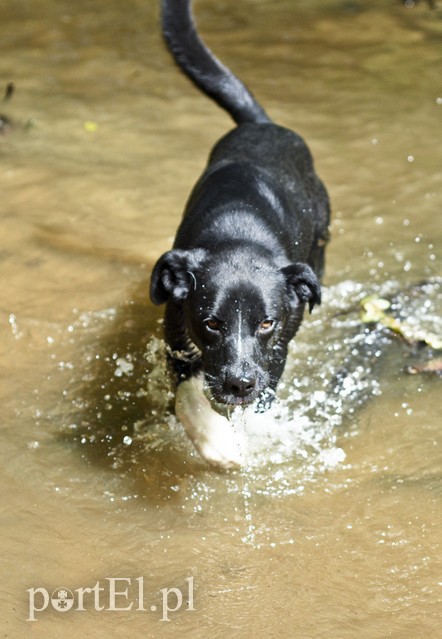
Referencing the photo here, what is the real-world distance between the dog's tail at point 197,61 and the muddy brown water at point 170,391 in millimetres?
1062

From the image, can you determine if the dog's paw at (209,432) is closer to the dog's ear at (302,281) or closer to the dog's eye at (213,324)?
the dog's eye at (213,324)

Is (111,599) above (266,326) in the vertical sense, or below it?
below

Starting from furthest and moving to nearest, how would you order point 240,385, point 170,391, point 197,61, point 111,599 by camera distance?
point 197,61, point 170,391, point 240,385, point 111,599

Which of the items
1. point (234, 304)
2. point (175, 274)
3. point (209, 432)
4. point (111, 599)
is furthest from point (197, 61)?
point (111, 599)

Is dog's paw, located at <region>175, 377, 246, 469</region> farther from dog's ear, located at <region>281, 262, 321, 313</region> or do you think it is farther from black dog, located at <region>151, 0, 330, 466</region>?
dog's ear, located at <region>281, 262, 321, 313</region>

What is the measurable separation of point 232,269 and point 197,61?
1847mm

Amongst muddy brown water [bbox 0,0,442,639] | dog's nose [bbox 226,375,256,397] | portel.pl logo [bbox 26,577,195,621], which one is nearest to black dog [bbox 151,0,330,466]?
dog's nose [bbox 226,375,256,397]

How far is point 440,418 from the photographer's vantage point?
14.8 ft

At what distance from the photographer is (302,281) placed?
4.01 m

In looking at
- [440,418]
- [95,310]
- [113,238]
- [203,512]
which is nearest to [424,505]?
[440,418]

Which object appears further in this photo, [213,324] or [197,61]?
[197,61]

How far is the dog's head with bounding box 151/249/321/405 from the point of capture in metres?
3.75

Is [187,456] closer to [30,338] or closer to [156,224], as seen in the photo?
[30,338]

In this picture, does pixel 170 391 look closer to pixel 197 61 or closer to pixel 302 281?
pixel 302 281
